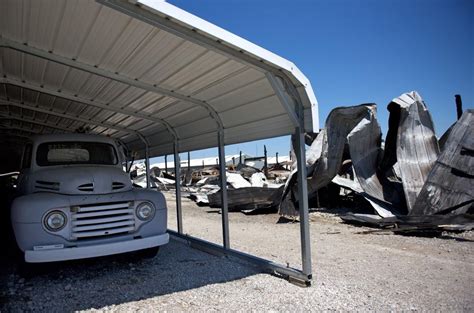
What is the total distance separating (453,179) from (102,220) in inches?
335

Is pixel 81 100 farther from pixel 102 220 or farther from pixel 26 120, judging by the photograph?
pixel 26 120

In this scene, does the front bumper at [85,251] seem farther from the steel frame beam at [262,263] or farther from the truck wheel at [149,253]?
the steel frame beam at [262,263]

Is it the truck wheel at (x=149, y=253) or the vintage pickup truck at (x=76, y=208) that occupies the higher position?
the vintage pickup truck at (x=76, y=208)

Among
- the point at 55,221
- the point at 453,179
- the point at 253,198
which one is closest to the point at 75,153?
the point at 55,221

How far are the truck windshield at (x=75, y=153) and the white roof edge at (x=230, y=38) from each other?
380 cm

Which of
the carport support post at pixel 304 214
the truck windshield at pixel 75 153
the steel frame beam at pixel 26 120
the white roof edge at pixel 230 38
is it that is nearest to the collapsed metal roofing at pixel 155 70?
the white roof edge at pixel 230 38

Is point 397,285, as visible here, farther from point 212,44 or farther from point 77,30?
point 77,30

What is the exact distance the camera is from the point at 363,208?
1233 cm

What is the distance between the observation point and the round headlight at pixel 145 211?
559 cm

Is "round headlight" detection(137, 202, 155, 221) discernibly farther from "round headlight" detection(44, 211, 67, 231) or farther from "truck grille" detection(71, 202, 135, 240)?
"round headlight" detection(44, 211, 67, 231)

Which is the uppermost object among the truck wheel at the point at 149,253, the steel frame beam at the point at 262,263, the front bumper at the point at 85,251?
the front bumper at the point at 85,251

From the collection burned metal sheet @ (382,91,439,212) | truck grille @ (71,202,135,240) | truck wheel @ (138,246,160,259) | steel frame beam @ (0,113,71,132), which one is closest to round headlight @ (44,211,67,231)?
truck grille @ (71,202,135,240)

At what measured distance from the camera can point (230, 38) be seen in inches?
167

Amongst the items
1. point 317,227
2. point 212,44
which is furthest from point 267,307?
point 317,227
